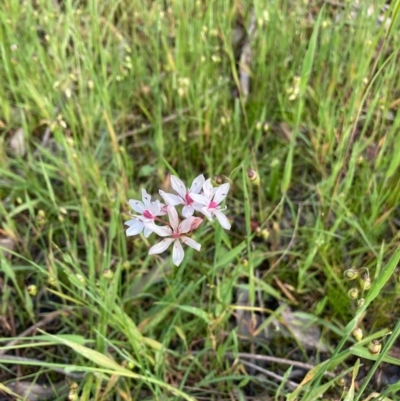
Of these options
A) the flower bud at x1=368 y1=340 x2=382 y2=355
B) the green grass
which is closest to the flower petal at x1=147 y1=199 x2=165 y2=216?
the green grass

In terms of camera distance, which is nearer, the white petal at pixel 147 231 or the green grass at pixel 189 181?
the white petal at pixel 147 231

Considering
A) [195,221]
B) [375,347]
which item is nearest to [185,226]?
[195,221]

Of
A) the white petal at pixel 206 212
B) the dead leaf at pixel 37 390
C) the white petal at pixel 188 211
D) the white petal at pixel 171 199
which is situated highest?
the white petal at pixel 206 212

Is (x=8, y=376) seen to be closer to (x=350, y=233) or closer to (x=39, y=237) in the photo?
(x=39, y=237)

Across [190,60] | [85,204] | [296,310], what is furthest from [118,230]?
[190,60]

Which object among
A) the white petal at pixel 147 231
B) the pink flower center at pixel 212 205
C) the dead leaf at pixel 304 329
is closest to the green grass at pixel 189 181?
the dead leaf at pixel 304 329

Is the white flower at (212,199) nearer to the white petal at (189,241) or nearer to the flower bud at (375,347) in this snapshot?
the white petal at (189,241)

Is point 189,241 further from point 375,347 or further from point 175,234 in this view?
point 375,347
